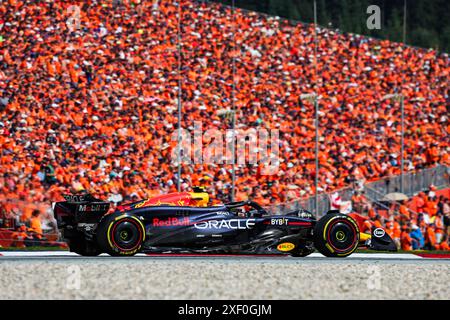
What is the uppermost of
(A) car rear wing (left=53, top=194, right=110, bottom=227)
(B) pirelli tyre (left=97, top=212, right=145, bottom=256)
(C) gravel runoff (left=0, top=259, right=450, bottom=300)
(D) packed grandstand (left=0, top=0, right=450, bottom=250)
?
(D) packed grandstand (left=0, top=0, right=450, bottom=250)

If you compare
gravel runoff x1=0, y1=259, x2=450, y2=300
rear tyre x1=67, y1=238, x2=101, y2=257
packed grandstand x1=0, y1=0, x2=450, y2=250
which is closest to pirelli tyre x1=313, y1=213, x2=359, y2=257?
gravel runoff x1=0, y1=259, x2=450, y2=300

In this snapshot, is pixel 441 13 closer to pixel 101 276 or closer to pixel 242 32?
pixel 242 32

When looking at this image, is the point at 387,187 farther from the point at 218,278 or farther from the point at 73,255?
the point at 218,278

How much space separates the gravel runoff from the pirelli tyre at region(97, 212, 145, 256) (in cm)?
44

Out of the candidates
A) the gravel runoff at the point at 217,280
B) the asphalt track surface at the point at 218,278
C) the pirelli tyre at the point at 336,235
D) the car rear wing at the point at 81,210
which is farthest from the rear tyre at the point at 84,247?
the pirelli tyre at the point at 336,235

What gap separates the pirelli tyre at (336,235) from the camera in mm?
17328

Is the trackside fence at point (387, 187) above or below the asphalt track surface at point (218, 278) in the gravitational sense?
above

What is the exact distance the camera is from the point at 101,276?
14164 mm

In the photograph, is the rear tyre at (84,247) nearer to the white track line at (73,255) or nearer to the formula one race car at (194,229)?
the formula one race car at (194,229)

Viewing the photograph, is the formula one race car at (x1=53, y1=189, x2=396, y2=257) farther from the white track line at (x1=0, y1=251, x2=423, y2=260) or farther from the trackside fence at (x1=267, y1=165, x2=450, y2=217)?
the trackside fence at (x1=267, y1=165, x2=450, y2=217)

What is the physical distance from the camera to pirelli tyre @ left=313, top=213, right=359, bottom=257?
17.3 meters

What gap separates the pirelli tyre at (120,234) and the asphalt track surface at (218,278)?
0.22 meters

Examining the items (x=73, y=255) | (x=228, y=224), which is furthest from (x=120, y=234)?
(x=228, y=224)

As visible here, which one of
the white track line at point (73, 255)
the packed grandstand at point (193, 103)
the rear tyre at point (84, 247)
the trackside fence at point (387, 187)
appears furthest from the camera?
the packed grandstand at point (193, 103)
